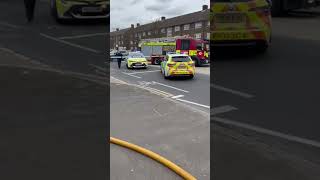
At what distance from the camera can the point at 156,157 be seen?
4.51 metres

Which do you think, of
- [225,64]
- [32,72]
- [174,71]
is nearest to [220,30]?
[225,64]

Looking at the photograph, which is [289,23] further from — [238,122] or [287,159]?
[287,159]

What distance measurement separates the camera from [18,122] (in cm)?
604

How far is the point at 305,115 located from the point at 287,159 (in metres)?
1.25


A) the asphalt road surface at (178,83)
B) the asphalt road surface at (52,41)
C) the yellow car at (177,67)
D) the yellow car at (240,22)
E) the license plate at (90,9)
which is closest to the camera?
the yellow car at (240,22)

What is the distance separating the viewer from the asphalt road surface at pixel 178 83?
8.38 metres

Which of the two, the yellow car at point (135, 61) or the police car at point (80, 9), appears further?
the yellow car at point (135, 61)

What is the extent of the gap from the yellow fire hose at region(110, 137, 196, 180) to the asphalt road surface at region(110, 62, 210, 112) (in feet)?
9.75

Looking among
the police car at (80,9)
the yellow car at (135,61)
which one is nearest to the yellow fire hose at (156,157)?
the police car at (80,9)

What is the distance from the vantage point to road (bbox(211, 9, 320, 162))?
A: 5.60 metres

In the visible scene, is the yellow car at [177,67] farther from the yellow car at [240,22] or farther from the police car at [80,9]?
the yellow car at [240,22]

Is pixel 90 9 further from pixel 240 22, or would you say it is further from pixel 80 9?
pixel 240 22

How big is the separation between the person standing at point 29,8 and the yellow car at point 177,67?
3350 mm

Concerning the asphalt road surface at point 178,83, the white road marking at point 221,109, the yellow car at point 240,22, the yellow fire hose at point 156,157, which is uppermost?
the yellow car at point 240,22
